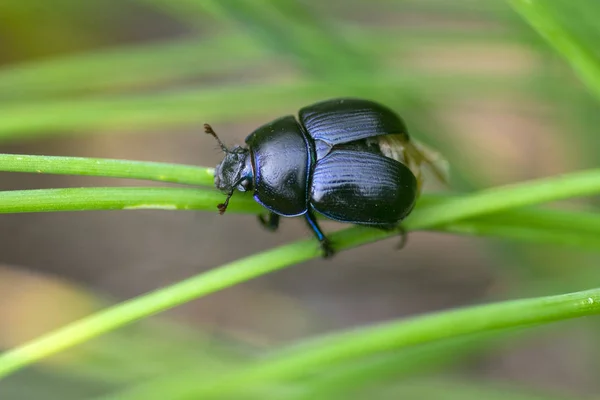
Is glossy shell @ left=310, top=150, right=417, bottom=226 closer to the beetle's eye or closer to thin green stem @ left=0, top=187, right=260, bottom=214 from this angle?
the beetle's eye

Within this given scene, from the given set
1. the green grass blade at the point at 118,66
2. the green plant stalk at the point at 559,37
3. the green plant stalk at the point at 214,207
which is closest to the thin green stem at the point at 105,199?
the green plant stalk at the point at 214,207

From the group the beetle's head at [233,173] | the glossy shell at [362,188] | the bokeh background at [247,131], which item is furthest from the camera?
the bokeh background at [247,131]

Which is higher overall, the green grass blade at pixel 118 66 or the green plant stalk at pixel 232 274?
the green grass blade at pixel 118 66

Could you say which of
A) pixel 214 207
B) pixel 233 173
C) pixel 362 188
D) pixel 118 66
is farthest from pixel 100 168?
pixel 118 66

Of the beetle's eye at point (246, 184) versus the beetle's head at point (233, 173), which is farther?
the beetle's eye at point (246, 184)

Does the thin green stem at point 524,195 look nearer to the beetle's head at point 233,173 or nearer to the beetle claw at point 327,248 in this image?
the beetle claw at point 327,248

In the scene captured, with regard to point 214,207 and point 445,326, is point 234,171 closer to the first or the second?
point 214,207

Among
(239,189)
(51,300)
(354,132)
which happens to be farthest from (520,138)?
(51,300)

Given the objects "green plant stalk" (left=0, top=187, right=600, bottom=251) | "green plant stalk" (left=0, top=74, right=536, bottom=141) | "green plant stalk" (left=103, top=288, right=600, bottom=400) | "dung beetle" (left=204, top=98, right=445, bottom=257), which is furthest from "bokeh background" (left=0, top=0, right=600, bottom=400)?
"green plant stalk" (left=103, top=288, right=600, bottom=400)
